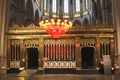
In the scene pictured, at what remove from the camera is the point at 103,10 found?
3322 cm

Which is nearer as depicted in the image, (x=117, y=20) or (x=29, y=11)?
(x=117, y=20)

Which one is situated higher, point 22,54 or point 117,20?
point 117,20

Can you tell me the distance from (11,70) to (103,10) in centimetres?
1555

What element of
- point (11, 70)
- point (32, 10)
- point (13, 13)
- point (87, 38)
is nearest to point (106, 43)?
point (87, 38)

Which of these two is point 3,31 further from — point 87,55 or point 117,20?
point 87,55

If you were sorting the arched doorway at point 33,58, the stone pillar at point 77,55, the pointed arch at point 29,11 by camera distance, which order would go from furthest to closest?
the pointed arch at point 29,11 → the arched doorway at point 33,58 → the stone pillar at point 77,55

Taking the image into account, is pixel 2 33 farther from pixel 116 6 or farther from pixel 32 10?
pixel 32 10

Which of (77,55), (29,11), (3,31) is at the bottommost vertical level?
(77,55)

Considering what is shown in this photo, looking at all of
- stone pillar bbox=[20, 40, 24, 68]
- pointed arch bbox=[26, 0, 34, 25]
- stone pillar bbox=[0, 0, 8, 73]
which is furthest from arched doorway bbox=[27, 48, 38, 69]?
pointed arch bbox=[26, 0, 34, 25]

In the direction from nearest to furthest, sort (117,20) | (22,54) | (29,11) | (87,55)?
(117,20) → (22,54) → (87,55) → (29,11)

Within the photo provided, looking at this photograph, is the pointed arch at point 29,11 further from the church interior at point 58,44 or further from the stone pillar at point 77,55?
the stone pillar at point 77,55

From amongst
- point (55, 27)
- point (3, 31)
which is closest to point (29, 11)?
point (55, 27)

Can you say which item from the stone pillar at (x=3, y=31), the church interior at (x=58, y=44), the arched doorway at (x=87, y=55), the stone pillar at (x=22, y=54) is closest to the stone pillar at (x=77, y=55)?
the church interior at (x=58, y=44)

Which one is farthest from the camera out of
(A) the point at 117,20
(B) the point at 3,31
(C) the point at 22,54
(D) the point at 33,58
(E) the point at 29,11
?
(E) the point at 29,11
